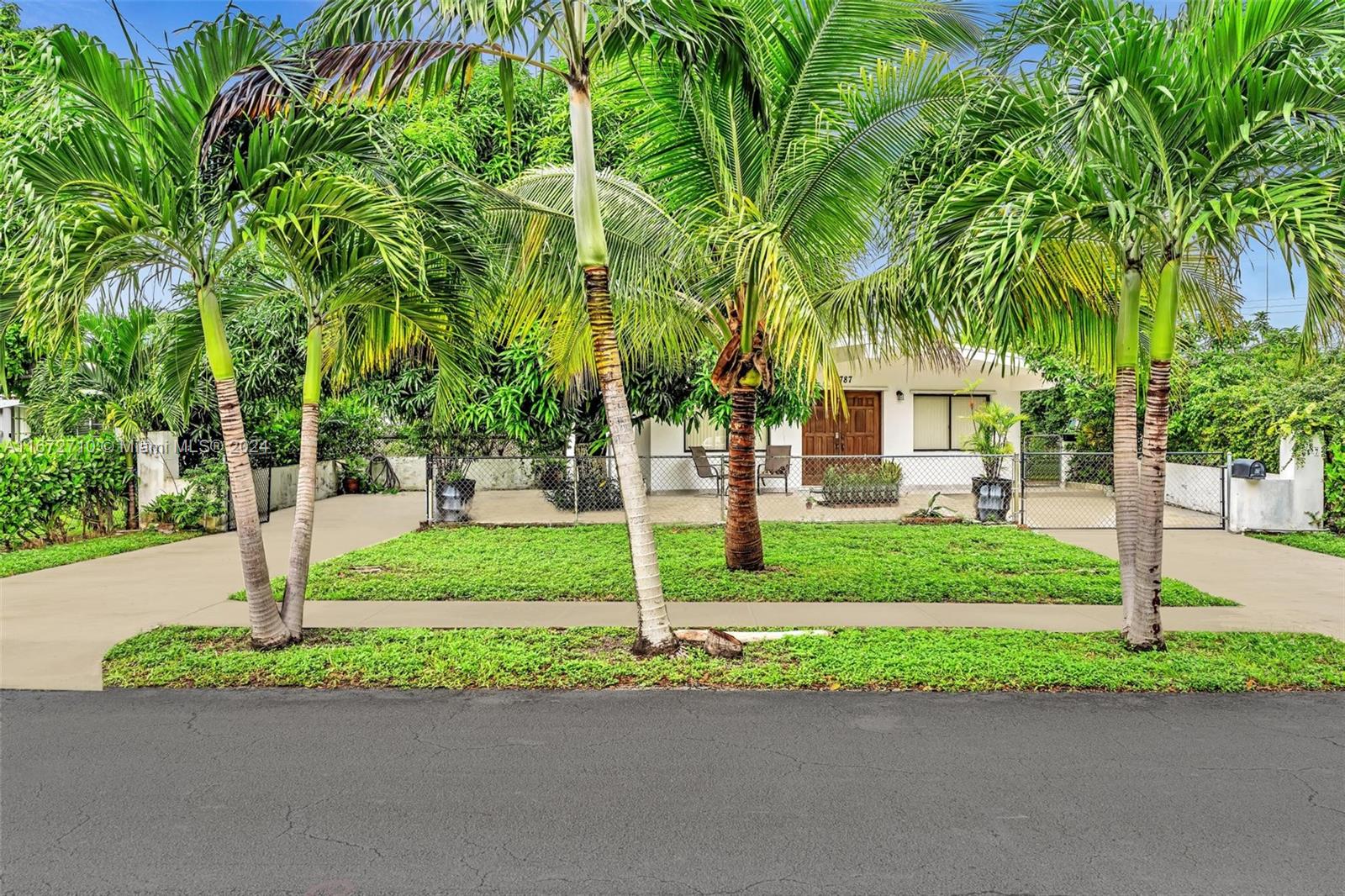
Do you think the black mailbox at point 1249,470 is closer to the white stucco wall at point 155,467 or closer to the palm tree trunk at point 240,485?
the palm tree trunk at point 240,485

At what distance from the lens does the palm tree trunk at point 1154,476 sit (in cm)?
696

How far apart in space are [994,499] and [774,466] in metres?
5.28

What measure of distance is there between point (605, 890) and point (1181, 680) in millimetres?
4790

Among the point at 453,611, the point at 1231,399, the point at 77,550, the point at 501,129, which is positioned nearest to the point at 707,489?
the point at 501,129

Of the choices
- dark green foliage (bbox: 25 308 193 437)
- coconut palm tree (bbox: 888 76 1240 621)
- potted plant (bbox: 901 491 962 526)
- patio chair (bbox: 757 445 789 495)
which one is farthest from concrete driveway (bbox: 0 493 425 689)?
potted plant (bbox: 901 491 962 526)

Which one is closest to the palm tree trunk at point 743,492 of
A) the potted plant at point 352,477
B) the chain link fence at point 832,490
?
the chain link fence at point 832,490

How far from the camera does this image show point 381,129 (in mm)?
7402

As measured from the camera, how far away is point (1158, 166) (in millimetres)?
6668

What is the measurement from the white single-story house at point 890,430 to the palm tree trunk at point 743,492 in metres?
10.8

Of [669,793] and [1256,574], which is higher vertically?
[1256,574]

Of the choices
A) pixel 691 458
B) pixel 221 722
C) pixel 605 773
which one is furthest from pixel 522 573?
pixel 691 458

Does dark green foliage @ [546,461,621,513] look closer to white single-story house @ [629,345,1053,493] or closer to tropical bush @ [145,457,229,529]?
white single-story house @ [629,345,1053,493]

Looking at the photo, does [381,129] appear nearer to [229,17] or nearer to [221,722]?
[229,17]

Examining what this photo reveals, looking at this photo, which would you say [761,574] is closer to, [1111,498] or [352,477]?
[1111,498]
